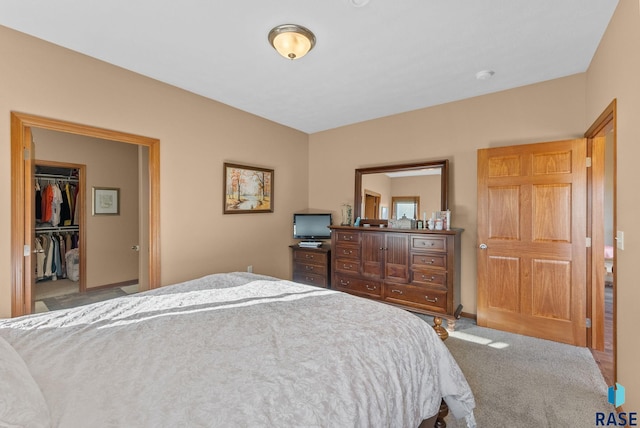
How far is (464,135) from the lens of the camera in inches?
144

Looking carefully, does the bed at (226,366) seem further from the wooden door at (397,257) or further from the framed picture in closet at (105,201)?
the framed picture in closet at (105,201)

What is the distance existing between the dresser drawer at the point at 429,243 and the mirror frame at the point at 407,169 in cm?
50

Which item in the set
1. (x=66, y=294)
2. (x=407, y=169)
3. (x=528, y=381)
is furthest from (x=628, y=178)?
(x=66, y=294)

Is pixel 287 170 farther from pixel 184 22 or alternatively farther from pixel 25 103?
pixel 25 103

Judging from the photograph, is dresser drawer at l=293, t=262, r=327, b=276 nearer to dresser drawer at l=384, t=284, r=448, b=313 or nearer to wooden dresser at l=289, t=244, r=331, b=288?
wooden dresser at l=289, t=244, r=331, b=288

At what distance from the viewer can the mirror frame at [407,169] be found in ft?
12.1

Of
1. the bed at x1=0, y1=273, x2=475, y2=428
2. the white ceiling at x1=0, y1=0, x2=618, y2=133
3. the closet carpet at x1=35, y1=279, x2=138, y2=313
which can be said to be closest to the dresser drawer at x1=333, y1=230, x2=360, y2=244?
the white ceiling at x1=0, y1=0, x2=618, y2=133

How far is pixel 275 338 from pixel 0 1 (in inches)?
116

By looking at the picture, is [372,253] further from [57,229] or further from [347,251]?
[57,229]

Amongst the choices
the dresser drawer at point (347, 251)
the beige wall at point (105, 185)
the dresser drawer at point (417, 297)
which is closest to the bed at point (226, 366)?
the dresser drawer at point (417, 297)

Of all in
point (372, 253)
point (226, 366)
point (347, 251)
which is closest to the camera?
point (226, 366)

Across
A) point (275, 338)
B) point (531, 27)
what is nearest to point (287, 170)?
point (531, 27)

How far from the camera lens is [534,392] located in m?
2.11

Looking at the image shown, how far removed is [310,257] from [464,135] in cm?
276
